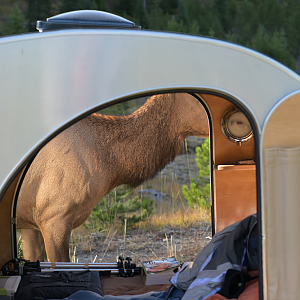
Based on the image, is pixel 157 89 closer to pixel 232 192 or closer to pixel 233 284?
pixel 233 284

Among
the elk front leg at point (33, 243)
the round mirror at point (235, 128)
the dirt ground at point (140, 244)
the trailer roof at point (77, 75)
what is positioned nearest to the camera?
the trailer roof at point (77, 75)

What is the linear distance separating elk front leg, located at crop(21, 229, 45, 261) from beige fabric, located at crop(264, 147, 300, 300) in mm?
3339

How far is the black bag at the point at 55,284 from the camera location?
2.76m

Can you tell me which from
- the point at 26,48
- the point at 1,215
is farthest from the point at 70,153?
the point at 26,48

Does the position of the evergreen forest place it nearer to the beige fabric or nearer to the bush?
the bush

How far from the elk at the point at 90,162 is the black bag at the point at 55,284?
940mm

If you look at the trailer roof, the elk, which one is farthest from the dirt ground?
the trailer roof

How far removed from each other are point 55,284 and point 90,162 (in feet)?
5.12

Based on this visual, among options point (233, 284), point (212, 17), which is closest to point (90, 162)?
point (233, 284)

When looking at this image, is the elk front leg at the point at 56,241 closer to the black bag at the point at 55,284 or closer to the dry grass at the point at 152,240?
the black bag at the point at 55,284

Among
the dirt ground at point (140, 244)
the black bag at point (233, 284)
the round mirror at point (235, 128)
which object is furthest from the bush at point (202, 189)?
the black bag at point (233, 284)

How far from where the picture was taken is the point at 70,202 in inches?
159

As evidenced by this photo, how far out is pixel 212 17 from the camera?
21.7 meters

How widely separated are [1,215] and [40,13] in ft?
69.1
